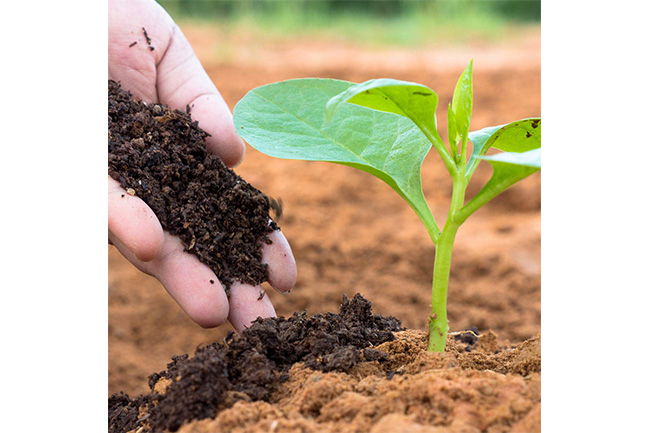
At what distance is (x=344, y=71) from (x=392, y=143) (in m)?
3.62

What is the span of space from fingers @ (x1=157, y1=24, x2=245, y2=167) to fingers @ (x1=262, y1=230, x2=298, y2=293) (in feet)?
0.91

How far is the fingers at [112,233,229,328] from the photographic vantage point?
1061mm

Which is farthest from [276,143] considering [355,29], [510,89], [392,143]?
[355,29]

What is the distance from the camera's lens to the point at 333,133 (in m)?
1.02

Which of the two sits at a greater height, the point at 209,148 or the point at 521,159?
the point at 521,159

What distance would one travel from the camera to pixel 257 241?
116 cm

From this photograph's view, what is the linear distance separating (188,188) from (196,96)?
0.37 meters

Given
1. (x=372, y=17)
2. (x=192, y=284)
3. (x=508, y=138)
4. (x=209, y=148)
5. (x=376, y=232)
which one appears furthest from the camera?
(x=372, y=17)

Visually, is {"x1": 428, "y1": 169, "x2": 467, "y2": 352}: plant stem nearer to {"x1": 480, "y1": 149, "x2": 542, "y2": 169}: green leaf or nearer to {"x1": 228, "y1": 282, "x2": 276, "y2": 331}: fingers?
{"x1": 480, "y1": 149, "x2": 542, "y2": 169}: green leaf

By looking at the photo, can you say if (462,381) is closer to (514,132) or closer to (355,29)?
(514,132)

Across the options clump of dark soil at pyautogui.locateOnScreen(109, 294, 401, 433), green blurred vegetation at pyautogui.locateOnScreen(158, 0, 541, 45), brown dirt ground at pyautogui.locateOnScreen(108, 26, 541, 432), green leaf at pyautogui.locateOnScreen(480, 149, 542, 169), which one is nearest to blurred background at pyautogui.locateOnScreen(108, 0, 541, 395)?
brown dirt ground at pyautogui.locateOnScreen(108, 26, 541, 432)

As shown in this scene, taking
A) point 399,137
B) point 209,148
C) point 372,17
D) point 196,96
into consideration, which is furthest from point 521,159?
point 372,17

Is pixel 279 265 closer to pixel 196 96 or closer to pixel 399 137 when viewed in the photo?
pixel 399 137

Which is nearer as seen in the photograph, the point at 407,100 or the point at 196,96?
the point at 407,100
